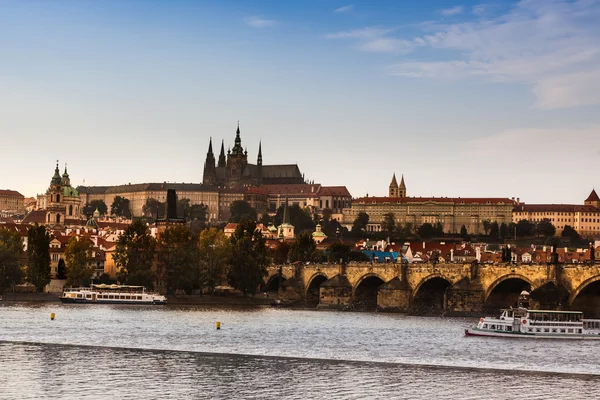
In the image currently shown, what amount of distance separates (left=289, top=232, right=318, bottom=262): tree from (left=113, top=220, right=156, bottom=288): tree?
2096 centimetres

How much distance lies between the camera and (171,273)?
334 ft

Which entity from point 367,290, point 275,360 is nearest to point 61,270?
point 367,290

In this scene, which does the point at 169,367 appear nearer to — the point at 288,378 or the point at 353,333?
the point at 288,378

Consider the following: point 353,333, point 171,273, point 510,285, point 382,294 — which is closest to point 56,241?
point 171,273

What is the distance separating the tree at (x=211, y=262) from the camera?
10250cm

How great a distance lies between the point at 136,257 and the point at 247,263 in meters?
9.04

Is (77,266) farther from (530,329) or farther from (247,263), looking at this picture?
(530,329)

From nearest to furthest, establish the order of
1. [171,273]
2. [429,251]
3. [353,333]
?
1. [353,333]
2. [171,273]
3. [429,251]

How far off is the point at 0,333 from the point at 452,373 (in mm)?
24082

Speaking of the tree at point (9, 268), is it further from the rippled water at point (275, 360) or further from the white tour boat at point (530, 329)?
the white tour boat at point (530, 329)

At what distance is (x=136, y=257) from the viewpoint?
102m

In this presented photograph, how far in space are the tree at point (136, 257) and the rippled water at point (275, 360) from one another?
81.1 ft

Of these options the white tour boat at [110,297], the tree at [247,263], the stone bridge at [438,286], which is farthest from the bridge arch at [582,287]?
the white tour boat at [110,297]

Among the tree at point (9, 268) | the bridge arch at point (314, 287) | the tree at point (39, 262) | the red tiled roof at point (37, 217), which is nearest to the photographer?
the tree at point (9, 268)
